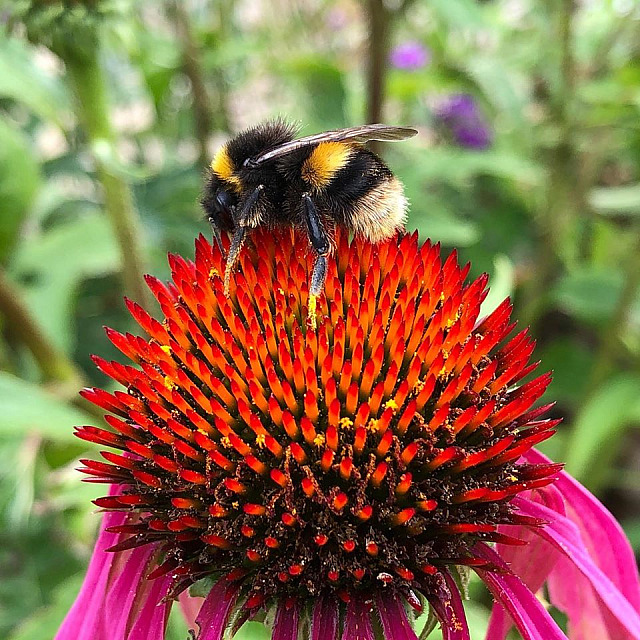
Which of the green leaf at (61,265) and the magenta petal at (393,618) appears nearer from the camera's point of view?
the magenta petal at (393,618)

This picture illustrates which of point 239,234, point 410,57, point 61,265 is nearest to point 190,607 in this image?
point 239,234

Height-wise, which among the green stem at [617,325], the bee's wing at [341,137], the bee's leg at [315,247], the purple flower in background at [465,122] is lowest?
the bee's leg at [315,247]

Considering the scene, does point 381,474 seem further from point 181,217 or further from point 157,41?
point 157,41

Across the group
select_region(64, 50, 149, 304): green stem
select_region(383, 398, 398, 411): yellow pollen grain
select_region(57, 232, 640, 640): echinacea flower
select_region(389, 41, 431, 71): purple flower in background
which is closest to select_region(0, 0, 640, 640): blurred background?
select_region(64, 50, 149, 304): green stem

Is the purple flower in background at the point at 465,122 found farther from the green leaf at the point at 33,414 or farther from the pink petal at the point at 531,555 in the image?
the pink petal at the point at 531,555

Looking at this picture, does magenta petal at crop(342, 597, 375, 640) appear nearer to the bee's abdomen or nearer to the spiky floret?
the spiky floret

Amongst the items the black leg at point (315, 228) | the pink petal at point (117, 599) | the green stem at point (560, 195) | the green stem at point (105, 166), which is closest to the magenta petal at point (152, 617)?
the pink petal at point (117, 599)

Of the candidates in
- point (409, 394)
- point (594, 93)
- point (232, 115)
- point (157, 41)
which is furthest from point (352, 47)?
point (409, 394)
